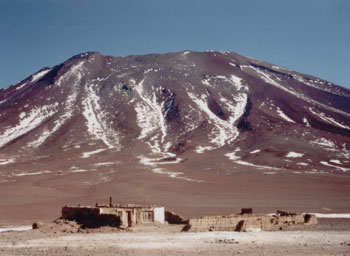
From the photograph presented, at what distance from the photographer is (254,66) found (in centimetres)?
17412

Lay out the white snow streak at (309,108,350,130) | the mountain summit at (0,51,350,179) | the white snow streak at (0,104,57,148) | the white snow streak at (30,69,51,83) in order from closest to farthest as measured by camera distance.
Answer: the mountain summit at (0,51,350,179) → the white snow streak at (0,104,57,148) → the white snow streak at (309,108,350,130) → the white snow streak at (30,69,51,83)

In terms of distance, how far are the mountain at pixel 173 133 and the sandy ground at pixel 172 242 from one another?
1670cm

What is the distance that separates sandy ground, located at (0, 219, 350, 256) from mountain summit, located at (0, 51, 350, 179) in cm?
4610

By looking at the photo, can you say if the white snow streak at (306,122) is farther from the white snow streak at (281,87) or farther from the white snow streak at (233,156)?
the white snow streak at (233,156)

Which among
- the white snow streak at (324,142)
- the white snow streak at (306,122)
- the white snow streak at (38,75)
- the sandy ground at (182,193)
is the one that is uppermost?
the white snow streak at (38,75)

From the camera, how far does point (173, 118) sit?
124188mm

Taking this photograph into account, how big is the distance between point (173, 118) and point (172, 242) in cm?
10266

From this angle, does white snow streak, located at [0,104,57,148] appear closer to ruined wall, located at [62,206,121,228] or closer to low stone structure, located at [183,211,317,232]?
ruined wall, located at [62,206,121,228]

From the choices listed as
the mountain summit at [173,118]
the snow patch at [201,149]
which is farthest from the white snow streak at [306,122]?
the snow patch at [201,149]

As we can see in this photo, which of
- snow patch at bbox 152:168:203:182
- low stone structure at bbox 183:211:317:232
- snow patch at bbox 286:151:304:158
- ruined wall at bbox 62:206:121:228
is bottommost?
low stone structure at bbox 183:211:317:232

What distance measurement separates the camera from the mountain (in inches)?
2382

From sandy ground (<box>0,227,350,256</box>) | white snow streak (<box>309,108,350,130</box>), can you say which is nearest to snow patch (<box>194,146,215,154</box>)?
white snow streak (<box>309,108,350,130</box>)

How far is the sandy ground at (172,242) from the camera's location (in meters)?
19.2

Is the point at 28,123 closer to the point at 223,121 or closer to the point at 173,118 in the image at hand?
the point at 173,118
